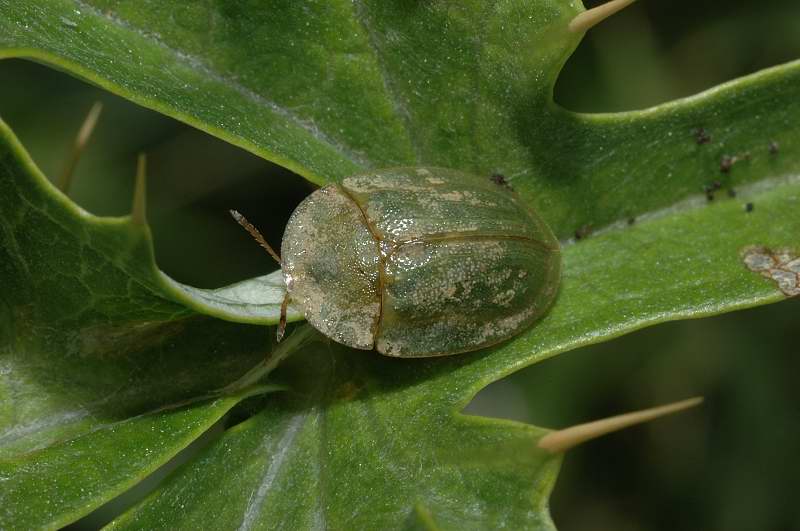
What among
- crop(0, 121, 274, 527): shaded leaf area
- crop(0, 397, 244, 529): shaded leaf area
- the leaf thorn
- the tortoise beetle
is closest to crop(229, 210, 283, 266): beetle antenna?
the tortoise beetle

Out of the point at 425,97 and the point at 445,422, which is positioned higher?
the point at 425,97

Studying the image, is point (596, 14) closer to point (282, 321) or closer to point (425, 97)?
point (425, 97)

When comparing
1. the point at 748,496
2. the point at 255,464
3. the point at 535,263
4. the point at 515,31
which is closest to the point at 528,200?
the point at 535,263

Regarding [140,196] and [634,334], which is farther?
[634,334]

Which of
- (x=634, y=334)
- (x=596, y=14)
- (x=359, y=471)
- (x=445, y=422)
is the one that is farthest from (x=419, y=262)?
(x=634, y=334)

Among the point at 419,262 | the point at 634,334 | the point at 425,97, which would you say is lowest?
the point at 634,334

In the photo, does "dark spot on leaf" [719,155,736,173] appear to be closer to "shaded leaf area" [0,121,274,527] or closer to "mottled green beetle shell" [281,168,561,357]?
"mottled green beetle shell" [281,168,561,357]
